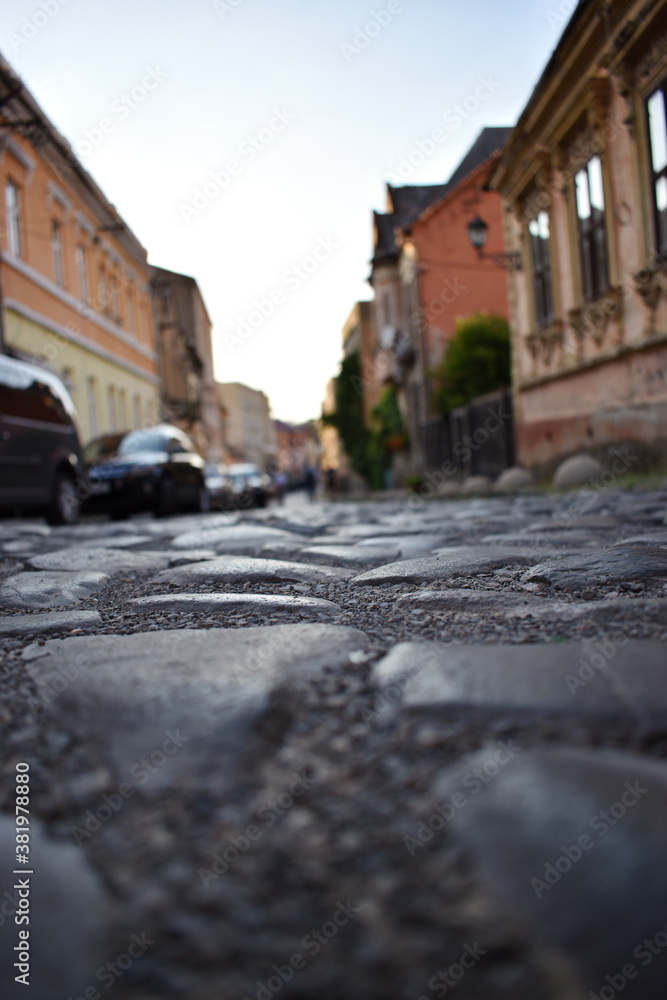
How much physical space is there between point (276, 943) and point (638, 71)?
10.9 meters

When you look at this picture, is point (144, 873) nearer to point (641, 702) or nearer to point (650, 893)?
point (650, 893)

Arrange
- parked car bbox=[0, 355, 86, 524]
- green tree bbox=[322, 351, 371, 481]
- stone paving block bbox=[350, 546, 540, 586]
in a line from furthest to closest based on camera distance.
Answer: green tree bbox=[322, 351, 371, 481], parked car bbox=[0, 355, 86, 524], stone paving block bbox=[350, 546, 540, 586]

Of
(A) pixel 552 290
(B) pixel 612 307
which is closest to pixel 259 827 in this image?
(B) pixel 612 307

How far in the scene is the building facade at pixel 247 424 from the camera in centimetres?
8593

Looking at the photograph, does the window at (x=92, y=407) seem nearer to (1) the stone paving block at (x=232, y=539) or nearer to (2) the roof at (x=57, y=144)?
(2) the roof at (x=57, y=144)

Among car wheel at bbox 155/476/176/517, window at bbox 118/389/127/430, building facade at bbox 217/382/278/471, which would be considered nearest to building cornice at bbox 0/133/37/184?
car wheel at bbox 155/476/176/517

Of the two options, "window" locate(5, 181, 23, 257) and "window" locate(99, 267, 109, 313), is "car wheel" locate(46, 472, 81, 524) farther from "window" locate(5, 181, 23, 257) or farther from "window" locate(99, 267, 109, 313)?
"window" locate(99, 267, 109, 313)

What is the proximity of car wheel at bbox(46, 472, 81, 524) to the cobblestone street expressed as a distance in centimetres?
760

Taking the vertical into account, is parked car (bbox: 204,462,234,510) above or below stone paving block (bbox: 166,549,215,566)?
above

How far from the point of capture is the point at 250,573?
304 centimetres

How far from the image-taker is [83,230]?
19.6 m

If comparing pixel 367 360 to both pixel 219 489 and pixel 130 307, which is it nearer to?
pixel 130 307

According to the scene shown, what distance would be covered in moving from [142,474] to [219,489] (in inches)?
267

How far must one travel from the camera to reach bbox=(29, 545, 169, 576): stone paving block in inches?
143
